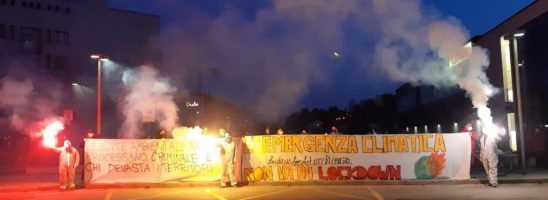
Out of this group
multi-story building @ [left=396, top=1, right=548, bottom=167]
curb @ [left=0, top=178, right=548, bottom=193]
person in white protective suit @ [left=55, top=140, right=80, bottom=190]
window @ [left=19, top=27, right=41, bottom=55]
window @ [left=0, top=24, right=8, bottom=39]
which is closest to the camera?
person in white protective suit @ [left=55, top=140, right=80, bottom=190]

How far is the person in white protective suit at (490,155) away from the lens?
55.7 feet

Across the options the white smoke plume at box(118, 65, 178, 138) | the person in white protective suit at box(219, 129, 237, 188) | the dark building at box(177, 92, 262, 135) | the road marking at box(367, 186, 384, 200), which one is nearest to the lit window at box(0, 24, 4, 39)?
the dark building at box(177, 92, 262, 135)

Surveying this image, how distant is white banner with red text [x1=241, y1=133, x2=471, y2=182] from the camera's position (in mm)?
18719

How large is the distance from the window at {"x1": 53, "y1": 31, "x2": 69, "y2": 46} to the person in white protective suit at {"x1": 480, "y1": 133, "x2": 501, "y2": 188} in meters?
51.3

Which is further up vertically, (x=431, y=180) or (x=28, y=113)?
(x=28, y=113)

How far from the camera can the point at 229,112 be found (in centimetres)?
3253

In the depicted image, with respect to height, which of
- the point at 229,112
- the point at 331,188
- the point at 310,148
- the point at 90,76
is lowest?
the point at 331,188

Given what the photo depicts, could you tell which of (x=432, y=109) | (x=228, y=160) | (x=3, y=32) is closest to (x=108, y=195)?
(x=228, y=160)

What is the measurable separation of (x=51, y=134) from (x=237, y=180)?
19.8ft

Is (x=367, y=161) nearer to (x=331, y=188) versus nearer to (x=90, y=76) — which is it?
(x=331, y=188)

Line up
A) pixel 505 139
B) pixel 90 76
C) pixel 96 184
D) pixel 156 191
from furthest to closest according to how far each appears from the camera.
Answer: pixel 90 76 → pixel 505 139 → pixel 96 184 → pixel 156 191

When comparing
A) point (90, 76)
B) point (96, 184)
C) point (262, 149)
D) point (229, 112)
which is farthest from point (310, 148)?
point (90, 76)

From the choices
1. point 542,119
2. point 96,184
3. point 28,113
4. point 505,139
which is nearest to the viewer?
point 96,184

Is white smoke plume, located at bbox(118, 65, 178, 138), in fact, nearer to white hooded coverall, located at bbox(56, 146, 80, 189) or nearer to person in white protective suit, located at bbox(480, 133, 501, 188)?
white hooded coverall, located at bbox(56, 146, 80, 189)
